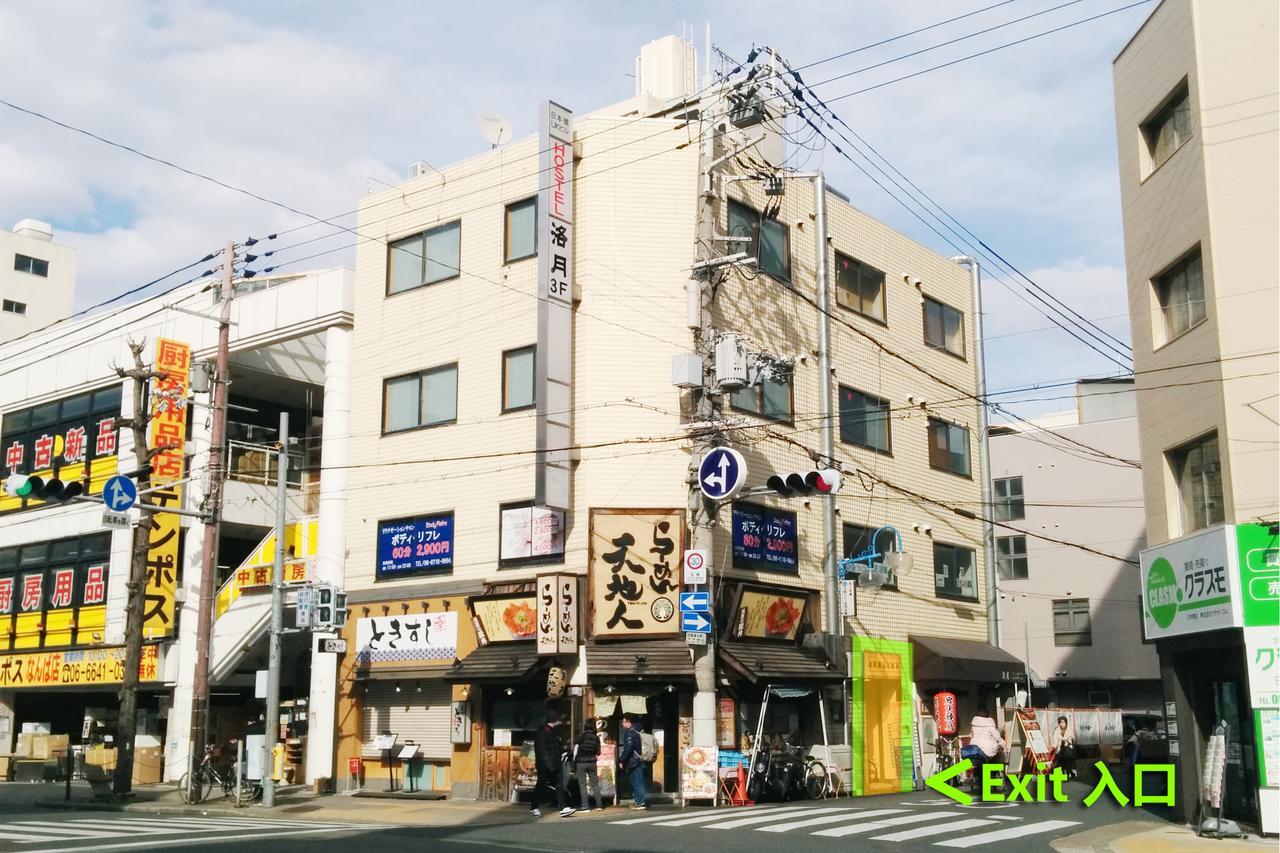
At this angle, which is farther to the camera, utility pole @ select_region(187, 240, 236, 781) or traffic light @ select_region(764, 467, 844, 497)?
utility pole @ select_region(187, 240, 236, 781)

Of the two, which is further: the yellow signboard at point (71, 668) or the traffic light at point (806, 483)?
the yellow signboard at point (71, 668)

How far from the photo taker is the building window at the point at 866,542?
31594mm

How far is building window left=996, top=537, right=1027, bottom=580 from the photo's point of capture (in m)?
52.5

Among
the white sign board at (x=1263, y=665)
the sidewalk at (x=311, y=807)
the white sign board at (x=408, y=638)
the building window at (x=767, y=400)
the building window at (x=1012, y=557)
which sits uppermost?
the building window at (x=767, y=400)

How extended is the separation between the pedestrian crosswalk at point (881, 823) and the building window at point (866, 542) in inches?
365

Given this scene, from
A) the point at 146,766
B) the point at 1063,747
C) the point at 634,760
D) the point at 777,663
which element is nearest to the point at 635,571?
the point at 777,663

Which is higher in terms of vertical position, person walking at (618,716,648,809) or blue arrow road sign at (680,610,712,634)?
blue arrow road sign at (680,610,712,634)

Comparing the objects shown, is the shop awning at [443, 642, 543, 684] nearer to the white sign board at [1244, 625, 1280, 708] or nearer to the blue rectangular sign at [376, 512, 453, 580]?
the blue rectangular sign at [376, 512, 453, 580]

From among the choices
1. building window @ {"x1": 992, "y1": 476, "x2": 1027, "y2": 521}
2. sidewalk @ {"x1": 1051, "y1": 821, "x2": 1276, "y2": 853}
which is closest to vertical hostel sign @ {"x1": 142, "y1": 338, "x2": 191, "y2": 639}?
sidewalk @ {"x1": 1051, "y1": 821, "x2": 1276, "y2": 853}

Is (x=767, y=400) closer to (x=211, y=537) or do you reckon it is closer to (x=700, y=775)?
(x=700, y=775)

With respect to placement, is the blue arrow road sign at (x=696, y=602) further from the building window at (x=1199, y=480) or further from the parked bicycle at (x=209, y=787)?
the parked bicycle at (x=209, y=787)

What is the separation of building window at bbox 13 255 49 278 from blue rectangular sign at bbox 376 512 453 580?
53.3 m

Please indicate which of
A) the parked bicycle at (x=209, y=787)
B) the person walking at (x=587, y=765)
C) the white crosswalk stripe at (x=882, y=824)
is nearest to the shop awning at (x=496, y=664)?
the person walking at (x=587, y=765)

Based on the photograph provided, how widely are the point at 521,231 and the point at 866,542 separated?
11.5 meters
